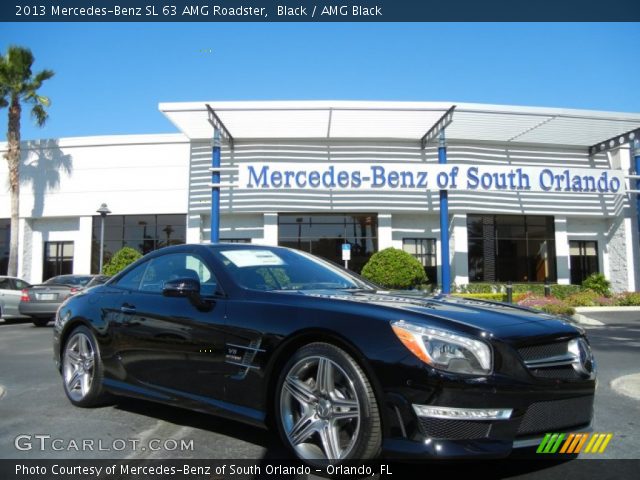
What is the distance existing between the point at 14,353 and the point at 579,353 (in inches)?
350

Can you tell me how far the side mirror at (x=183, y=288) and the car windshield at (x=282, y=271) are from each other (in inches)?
11.0

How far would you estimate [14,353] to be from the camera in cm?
888

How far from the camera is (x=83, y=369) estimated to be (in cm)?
474

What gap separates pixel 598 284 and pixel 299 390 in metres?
23.9

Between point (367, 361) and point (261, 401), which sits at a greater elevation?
point (367, 361)

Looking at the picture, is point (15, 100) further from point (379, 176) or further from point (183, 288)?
point (183, 288)

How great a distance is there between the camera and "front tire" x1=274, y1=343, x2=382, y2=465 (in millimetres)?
2814

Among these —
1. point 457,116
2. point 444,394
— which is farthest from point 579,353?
point 457,116

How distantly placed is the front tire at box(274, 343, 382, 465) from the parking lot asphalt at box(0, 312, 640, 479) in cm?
44

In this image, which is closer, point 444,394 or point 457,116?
point 444,394

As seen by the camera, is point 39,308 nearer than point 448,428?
No

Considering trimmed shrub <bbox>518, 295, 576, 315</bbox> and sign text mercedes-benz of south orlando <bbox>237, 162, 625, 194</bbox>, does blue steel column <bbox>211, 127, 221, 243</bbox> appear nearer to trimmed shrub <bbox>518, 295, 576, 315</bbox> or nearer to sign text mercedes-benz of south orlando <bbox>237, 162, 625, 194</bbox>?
sign text mercedes-benz of south orlando <bbox>237, 162, 625, 194</bbox>

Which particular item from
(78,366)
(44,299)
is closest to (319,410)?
(78,366)

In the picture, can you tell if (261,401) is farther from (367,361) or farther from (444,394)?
(444,394)
